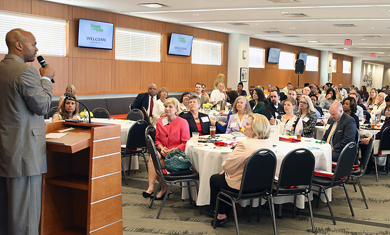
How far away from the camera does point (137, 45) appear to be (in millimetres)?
11609

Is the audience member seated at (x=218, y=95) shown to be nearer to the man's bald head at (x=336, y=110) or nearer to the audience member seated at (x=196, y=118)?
the audience member seated at (x=196, y=118)

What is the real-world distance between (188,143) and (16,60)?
2413mm

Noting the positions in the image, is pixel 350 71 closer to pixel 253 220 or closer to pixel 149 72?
pixel 149 72

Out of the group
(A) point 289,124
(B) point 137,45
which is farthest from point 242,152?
(B) point 137,45

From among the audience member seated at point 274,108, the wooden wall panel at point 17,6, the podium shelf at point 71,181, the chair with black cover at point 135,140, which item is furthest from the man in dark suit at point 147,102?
the podium shelf at point 71,181

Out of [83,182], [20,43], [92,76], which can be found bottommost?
[83,182]

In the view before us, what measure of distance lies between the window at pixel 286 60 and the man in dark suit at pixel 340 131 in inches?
625

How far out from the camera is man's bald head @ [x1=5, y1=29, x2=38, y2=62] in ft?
9.14

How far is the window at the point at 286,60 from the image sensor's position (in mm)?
20812

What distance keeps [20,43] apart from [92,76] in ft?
24.8

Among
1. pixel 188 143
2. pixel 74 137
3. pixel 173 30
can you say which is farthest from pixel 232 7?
pixel 74 137

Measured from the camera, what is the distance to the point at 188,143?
471 cm

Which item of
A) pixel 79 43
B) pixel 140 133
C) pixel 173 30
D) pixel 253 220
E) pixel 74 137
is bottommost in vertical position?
pixel 253 220

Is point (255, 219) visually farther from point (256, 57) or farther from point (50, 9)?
point (256, 57)
